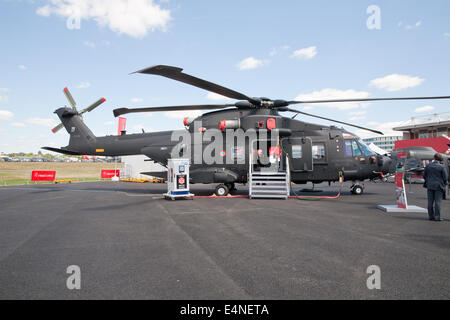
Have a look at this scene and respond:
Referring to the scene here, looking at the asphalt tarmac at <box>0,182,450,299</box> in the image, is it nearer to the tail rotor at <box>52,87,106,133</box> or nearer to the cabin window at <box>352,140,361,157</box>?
the cabin window at <box>352,140,361,157</box>

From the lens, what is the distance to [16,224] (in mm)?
6629

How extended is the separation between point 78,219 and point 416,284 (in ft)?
24.8

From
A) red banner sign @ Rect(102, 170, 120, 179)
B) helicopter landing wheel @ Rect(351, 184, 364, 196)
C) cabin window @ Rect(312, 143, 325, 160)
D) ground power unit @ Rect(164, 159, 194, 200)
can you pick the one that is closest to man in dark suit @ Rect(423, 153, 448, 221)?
cabin window @ Rect(312, 143, 325, 160)

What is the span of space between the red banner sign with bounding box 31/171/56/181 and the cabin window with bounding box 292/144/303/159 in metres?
22.5

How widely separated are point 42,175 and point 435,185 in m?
28.5

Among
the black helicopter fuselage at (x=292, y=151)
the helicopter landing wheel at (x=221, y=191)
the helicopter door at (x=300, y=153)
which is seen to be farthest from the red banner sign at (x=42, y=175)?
the helicopter door at (x=300, y=153)

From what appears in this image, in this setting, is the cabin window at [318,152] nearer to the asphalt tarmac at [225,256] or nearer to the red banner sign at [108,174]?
the asphalt tarmac at [225,256]

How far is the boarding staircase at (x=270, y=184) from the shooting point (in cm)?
1127

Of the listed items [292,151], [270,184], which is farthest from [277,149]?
[270,184]

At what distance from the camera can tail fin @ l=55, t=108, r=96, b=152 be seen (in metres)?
14.7

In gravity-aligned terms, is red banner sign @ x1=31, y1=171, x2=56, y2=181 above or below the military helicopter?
below
